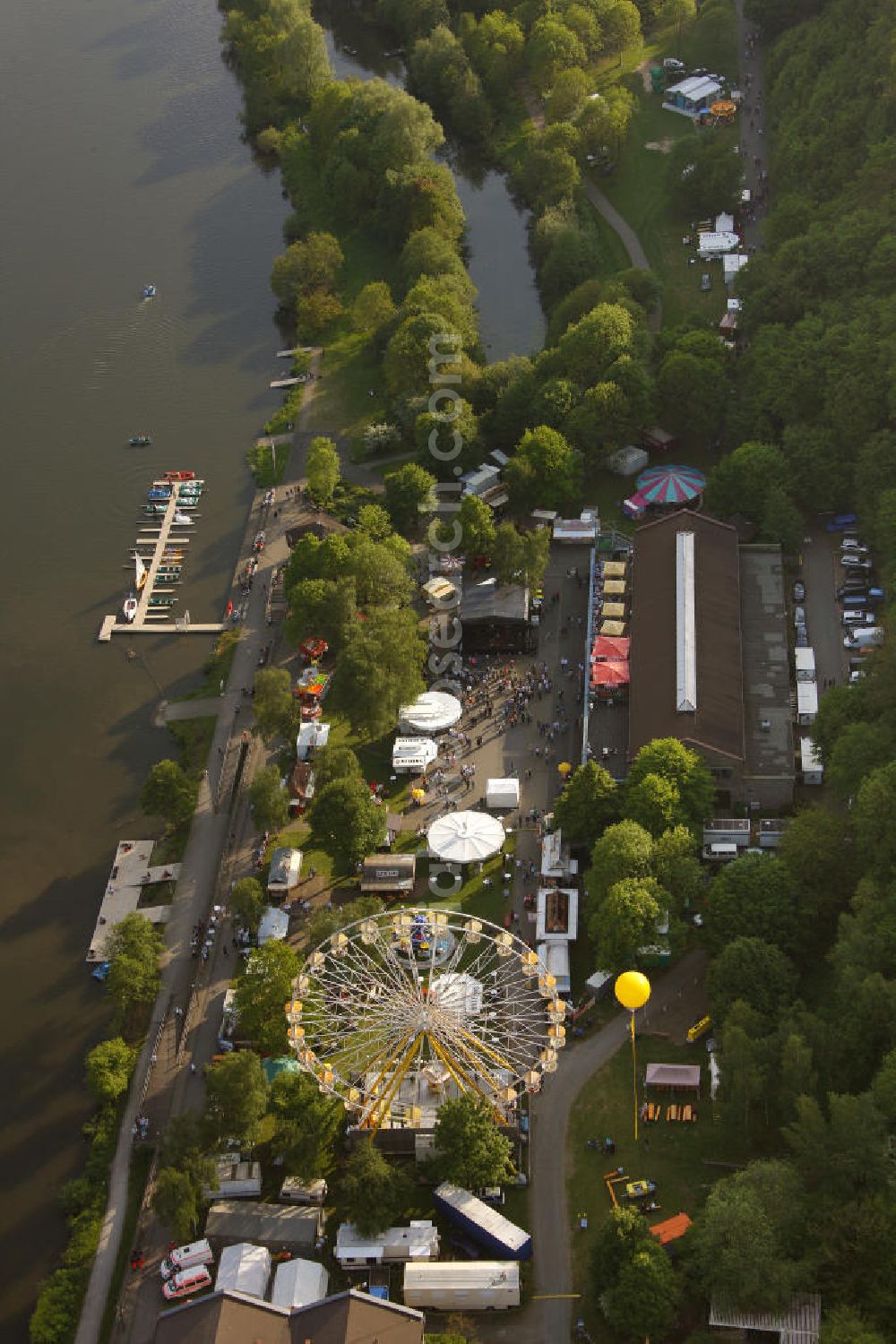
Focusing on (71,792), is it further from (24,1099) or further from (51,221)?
(51,221)

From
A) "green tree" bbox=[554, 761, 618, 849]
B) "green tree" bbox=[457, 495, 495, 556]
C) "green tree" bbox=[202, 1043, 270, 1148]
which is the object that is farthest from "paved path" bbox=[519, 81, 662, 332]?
"green tree" bbox=[202, 1043, 270, 1148]

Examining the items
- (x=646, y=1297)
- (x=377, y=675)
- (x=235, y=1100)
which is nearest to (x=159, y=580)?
(x=377, y=675)

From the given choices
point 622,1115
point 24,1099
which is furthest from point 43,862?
point 622,1115

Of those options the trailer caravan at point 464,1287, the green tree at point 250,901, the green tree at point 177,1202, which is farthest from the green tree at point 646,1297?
the green tree at point 250,901

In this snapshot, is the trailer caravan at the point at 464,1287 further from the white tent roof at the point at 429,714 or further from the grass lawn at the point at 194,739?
the grass lawn at the point at 194,739

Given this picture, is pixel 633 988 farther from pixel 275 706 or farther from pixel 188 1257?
pixel 275 706
